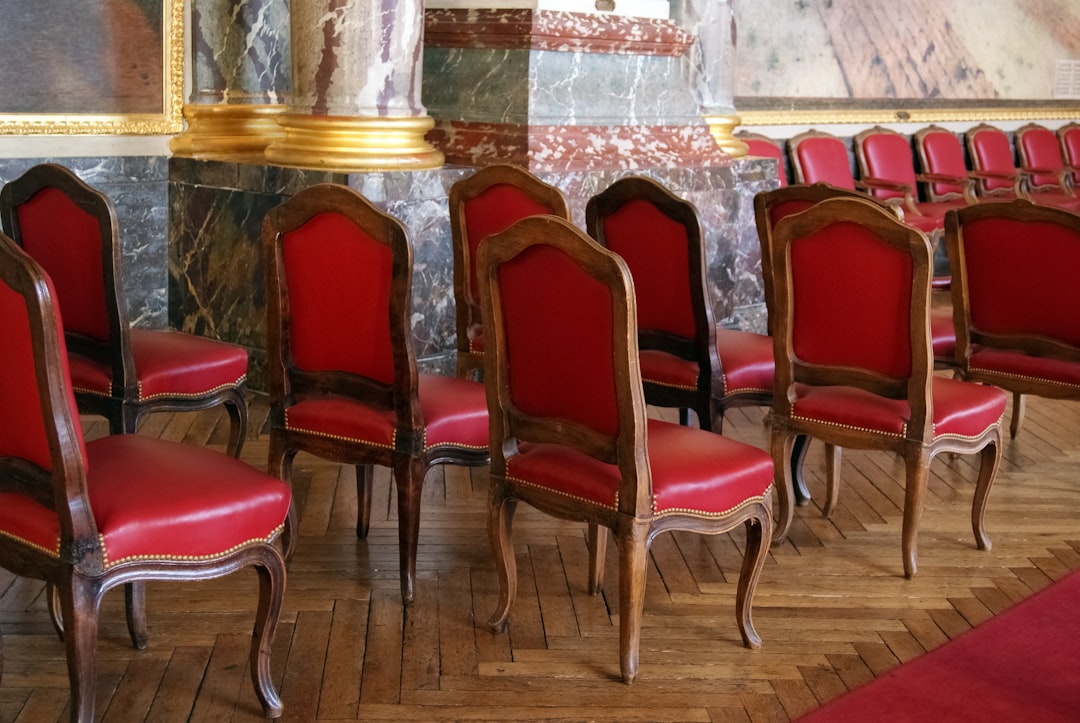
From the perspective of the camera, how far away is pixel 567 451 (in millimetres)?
2922

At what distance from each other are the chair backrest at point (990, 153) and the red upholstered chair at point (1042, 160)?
0.48 ft

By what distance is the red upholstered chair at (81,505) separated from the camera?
225cm

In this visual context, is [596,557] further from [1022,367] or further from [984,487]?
[1022,367]

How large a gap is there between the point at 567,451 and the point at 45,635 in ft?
4.07

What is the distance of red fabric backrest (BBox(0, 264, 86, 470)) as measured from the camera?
7.39ft

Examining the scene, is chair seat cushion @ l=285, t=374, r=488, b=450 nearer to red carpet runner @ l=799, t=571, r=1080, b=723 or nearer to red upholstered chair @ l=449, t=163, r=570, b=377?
red upholstered chair @ l=449, t=163, r=570, b=377

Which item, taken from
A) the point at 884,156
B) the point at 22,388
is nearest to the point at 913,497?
the point at 22,388

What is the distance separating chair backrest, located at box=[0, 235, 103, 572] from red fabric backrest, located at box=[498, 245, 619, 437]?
96cm

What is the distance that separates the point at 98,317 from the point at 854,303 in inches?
77.0

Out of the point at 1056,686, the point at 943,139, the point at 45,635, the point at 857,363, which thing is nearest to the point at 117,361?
the point at 45,635

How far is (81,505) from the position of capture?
2301mm

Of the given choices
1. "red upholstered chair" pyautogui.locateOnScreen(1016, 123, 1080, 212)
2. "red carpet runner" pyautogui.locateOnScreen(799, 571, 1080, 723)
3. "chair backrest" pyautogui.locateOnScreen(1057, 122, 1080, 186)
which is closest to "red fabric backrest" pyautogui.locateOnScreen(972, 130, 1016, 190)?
"red upholstered chair" pyautogui.locateOnScreen(1016, 123, 1080, 212)

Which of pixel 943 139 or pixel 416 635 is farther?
pixel 943 139

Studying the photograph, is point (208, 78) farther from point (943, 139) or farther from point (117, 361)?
point (943, 139)
